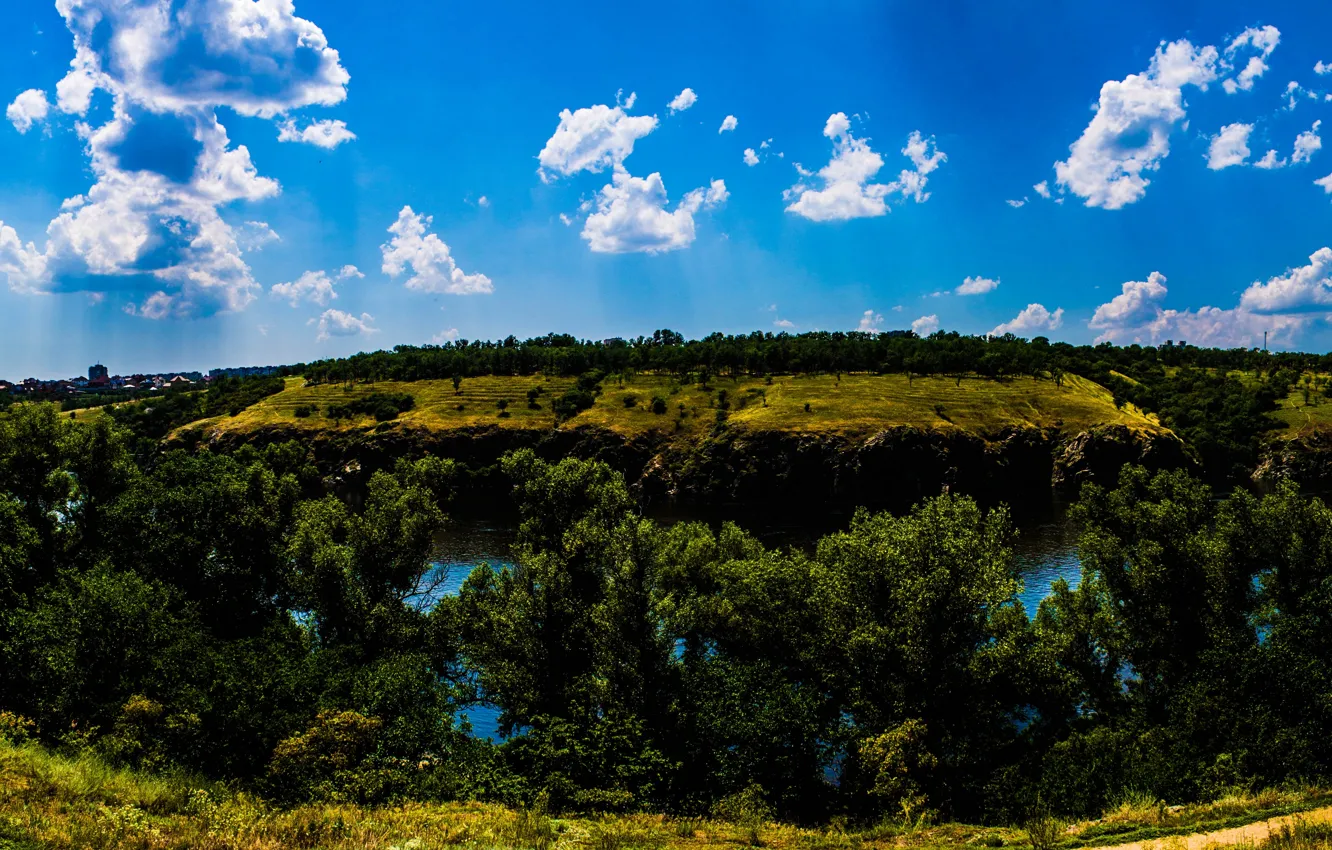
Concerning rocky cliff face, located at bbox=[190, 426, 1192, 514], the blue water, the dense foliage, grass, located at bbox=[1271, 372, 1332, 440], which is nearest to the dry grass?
rocky cliff face, located at bbox=[190, 426, 1192, 514]

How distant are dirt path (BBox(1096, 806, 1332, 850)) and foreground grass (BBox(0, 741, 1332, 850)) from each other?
43 cm

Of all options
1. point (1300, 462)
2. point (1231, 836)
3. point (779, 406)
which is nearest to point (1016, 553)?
point (1231, 836)

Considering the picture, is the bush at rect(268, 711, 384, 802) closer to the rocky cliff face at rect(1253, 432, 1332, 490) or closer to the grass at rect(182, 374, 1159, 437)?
the grass at rect(182, 374, 1159, 437)

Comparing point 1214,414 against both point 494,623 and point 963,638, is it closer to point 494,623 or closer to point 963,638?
point 963,638

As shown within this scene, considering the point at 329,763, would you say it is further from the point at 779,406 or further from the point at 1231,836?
the point at 779,406

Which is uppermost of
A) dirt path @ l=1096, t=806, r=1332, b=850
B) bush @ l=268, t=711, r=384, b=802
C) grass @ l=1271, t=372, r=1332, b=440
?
grass @ l=1271, t=372, r=1332, b=440

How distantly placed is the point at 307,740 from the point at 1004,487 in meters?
142

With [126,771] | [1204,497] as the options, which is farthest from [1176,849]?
[1204,497]

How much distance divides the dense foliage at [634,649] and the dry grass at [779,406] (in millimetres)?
106949

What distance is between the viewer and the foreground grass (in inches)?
666

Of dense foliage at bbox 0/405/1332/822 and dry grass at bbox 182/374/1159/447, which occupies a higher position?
dry grass at bbox 182/374/1159/447

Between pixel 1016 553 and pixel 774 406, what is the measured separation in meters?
82.4

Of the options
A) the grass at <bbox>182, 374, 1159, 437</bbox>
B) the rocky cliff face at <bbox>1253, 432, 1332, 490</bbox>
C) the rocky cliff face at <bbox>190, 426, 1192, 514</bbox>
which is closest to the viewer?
the rocky cliff face at <bbox>190, 426, 1192, 514</bbox>

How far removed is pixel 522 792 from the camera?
92.6ft
